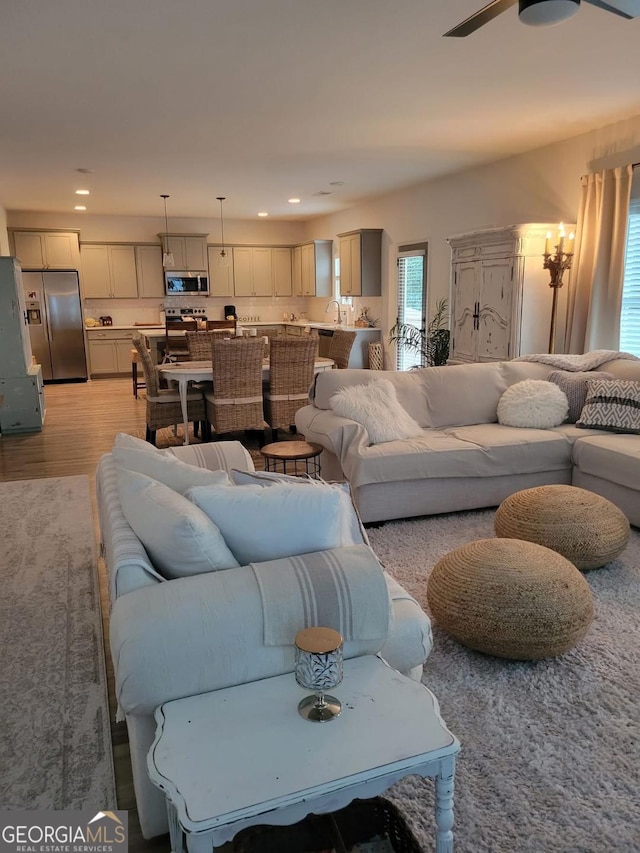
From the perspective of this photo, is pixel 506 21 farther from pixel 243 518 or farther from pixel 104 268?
pixel 104 268

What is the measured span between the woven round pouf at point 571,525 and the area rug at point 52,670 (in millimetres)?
1990

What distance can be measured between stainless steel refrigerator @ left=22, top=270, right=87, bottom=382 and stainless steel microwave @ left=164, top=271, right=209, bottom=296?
1.46 meters

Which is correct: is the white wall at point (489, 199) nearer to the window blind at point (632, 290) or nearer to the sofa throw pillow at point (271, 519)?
the window blind at point (632, 290)

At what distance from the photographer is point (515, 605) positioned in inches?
86.0

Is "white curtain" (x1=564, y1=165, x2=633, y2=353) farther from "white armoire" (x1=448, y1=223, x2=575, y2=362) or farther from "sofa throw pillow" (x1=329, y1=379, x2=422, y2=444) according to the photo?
"sofa throw pillow" (x1=329, y1=379, x2=422, y2=444)

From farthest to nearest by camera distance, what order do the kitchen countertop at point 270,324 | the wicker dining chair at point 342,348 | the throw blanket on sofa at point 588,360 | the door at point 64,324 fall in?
the door at point 64,324
the kitchen countertop at point 270,324
the wicker dining chair at point 342,348
the throw blanket on sofa at point 588,360

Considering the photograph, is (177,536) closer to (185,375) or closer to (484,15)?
(484,15)

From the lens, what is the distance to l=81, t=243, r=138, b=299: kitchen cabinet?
10.1m

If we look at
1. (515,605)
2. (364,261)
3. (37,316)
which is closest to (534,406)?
(515,605)

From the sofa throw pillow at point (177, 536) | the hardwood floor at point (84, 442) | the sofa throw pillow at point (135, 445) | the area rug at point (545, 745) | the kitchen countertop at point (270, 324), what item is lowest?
the area rug at point (545, 745)

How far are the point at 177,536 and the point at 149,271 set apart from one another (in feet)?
31.5

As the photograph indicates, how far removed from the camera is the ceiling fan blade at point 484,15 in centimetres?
224

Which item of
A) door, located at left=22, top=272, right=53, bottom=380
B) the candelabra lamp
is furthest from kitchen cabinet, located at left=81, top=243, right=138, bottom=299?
the candelabra lamp

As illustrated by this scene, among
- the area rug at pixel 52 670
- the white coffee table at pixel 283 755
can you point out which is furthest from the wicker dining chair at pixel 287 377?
the white coffee table at pixel 283 755
